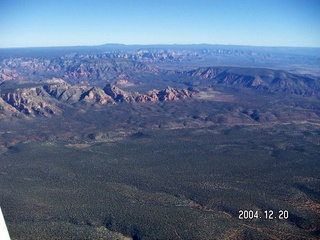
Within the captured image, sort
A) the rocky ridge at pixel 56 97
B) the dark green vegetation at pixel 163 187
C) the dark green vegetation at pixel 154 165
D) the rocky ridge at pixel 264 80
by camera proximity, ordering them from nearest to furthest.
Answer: the dark green vegetation at pixel 163 187 < the dark green vegetation at pixel 154 165 < the rocky ridge at pixel 56 97 < the rocky ridge at pixel 264 80

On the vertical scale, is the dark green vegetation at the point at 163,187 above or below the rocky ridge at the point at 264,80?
below

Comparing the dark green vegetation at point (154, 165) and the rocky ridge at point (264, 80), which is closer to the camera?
the dark green vegetation at point (154, 165)

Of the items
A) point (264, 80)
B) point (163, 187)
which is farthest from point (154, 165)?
point (264, 80)

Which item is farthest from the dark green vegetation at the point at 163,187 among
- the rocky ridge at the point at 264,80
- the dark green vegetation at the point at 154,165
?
the rocky ridge at the point at 264,80

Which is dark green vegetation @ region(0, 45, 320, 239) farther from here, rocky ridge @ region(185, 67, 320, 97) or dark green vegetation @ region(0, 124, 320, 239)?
rocky ridge @ region(185, 67, 320, 97)

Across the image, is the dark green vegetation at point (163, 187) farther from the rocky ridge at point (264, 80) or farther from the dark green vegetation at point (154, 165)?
the rocky ridge at point (264, 80)

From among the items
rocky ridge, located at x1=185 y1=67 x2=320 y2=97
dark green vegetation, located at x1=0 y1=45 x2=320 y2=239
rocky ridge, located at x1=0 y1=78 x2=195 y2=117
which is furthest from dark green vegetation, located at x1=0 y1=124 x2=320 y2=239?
rocky ridge, located at x1=185 y1=67 x2=320 y2=97
